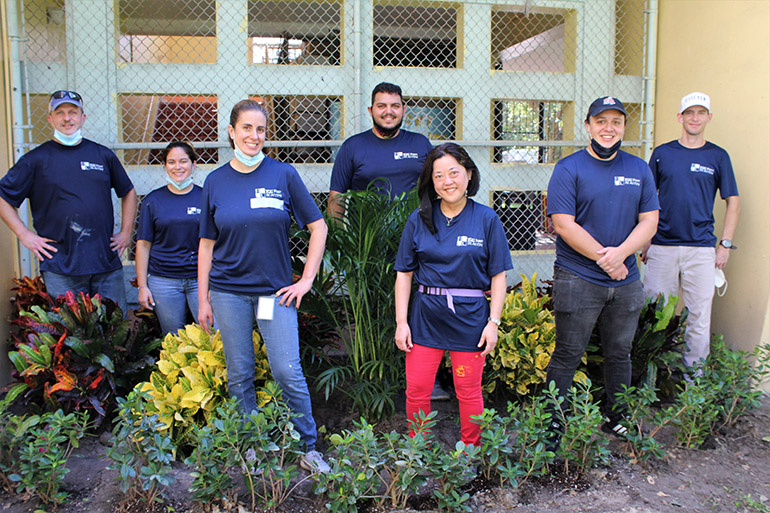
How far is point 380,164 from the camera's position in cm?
392

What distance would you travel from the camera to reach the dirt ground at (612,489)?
9.47ft

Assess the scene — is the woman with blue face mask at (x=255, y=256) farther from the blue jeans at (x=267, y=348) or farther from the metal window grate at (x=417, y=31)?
the metal window grate at (x=417, y=31)

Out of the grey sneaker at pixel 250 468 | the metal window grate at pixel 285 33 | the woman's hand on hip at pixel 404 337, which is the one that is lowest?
the grey sneaker at pixel 250 468

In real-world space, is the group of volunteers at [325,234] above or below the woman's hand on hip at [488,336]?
above

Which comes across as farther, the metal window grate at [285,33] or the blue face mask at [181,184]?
the metal window grate at [285,33]

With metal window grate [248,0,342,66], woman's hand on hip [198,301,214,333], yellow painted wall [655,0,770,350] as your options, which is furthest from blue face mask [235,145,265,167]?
yellow painted wall [655,0,770,350]

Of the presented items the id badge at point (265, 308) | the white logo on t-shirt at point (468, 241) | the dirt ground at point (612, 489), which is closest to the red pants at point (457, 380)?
the dirt ground at point (612, 489)

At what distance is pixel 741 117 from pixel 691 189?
2.98 ft

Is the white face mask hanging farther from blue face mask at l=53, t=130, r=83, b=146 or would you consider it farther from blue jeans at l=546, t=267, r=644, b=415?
blue face mask at l=53, t=130, r=83, b=146

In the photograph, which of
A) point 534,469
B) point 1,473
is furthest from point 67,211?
point 534,469

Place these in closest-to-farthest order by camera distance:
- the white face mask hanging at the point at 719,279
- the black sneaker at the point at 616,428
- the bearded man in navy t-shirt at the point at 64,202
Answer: the black sneaker at the point at 616,428
the bearded man in navy t-shirt at the point at 64,202
the white face mask hanging at the point at 719,279

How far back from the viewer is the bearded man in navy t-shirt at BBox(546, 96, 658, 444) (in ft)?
10.8

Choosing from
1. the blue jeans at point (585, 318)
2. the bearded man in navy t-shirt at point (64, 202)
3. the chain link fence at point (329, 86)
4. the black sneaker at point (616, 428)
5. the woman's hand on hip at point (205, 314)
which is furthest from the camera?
the chain link fence at point (329, 86)

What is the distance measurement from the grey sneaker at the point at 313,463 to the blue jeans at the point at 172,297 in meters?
1.31
